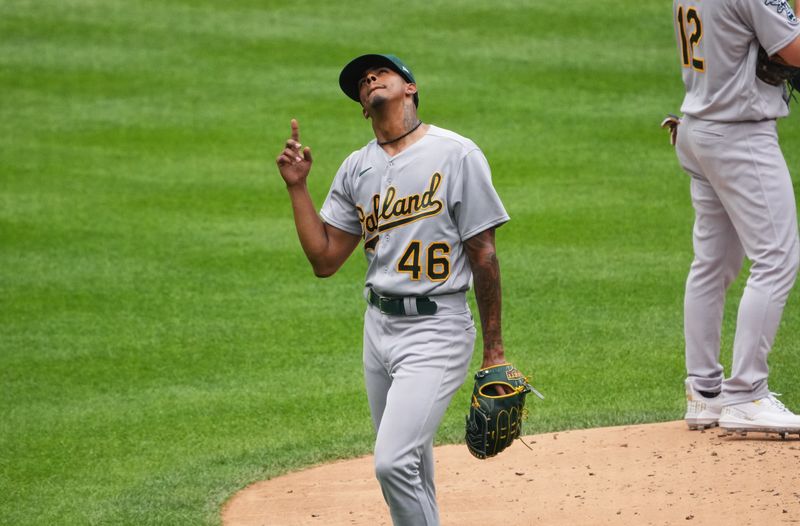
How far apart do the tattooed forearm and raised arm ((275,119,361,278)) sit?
580 millimetres

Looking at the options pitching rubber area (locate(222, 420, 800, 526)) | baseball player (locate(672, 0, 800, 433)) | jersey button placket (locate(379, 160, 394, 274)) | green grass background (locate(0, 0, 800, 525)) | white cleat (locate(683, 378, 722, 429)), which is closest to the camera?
jersey button placket (locate(379, 160, 394, 274))

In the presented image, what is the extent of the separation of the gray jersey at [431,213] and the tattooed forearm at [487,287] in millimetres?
50

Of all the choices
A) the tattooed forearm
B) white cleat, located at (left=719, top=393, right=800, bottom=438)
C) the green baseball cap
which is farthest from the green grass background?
the green baseball cap

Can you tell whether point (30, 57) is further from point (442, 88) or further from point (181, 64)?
point (442, 88)

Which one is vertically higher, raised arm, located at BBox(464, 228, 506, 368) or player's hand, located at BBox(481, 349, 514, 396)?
raised arm, located at BBox(464, 228, 506, 368)

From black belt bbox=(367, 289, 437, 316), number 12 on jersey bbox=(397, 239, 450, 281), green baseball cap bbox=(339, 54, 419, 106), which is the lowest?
black belt bbox=(367, 289, 437, 316)

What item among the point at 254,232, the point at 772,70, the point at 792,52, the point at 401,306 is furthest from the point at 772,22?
the point at 254,232

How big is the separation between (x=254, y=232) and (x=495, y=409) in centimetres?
734

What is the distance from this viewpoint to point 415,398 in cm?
459

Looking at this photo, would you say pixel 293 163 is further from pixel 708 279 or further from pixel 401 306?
pixel 708 279

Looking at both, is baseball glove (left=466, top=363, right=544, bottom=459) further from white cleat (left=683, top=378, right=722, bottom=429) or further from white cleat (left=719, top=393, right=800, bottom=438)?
white cleat (left=683, top=378, right=722, bottom=429)

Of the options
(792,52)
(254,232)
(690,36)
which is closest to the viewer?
(792,52)

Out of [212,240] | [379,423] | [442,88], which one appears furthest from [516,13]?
[379,423]

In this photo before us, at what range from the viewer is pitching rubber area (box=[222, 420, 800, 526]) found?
530cm
